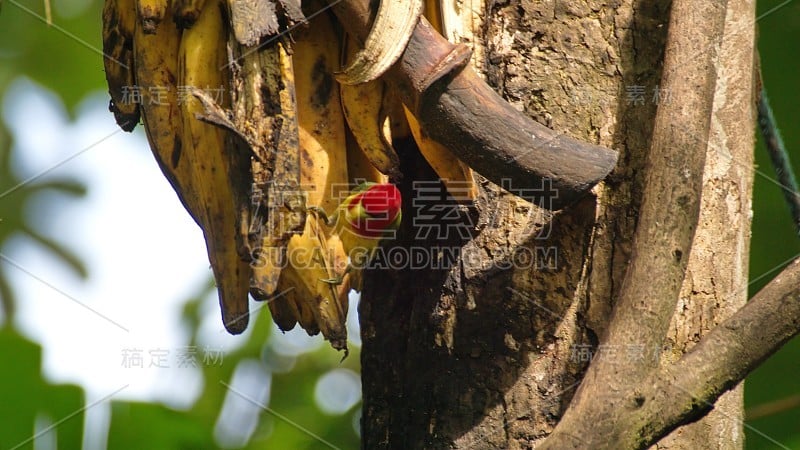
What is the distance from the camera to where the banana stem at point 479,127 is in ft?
3.43

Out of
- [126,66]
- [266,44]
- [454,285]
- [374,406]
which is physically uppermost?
[266,44]

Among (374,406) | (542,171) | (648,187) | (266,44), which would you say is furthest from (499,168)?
(374,406)

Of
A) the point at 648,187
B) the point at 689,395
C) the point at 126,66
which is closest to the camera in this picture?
the point at 689,395

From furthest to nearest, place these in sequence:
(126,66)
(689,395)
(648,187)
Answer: (126,66), (648,187), (689,395)

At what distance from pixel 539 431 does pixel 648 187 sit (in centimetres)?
32

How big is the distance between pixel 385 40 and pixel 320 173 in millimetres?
229

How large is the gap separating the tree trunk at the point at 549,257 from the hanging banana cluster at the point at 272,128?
0.28ft

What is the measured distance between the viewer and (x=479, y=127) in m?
1.05

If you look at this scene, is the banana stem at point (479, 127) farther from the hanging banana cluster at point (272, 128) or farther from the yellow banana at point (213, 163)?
the yellow banana at point (213, 163)

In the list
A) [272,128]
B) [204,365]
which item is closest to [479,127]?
[272,128]

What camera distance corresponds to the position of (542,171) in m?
1.07

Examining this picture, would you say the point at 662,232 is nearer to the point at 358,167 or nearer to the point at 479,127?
the point at 479,127

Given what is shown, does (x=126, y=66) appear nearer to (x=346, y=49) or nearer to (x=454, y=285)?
(x=346, y=49)

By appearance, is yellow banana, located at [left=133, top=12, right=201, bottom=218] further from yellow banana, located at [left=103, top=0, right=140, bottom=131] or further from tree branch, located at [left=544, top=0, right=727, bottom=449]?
tree branch, located at [left=544, top=0, right=727, bottom=449]
